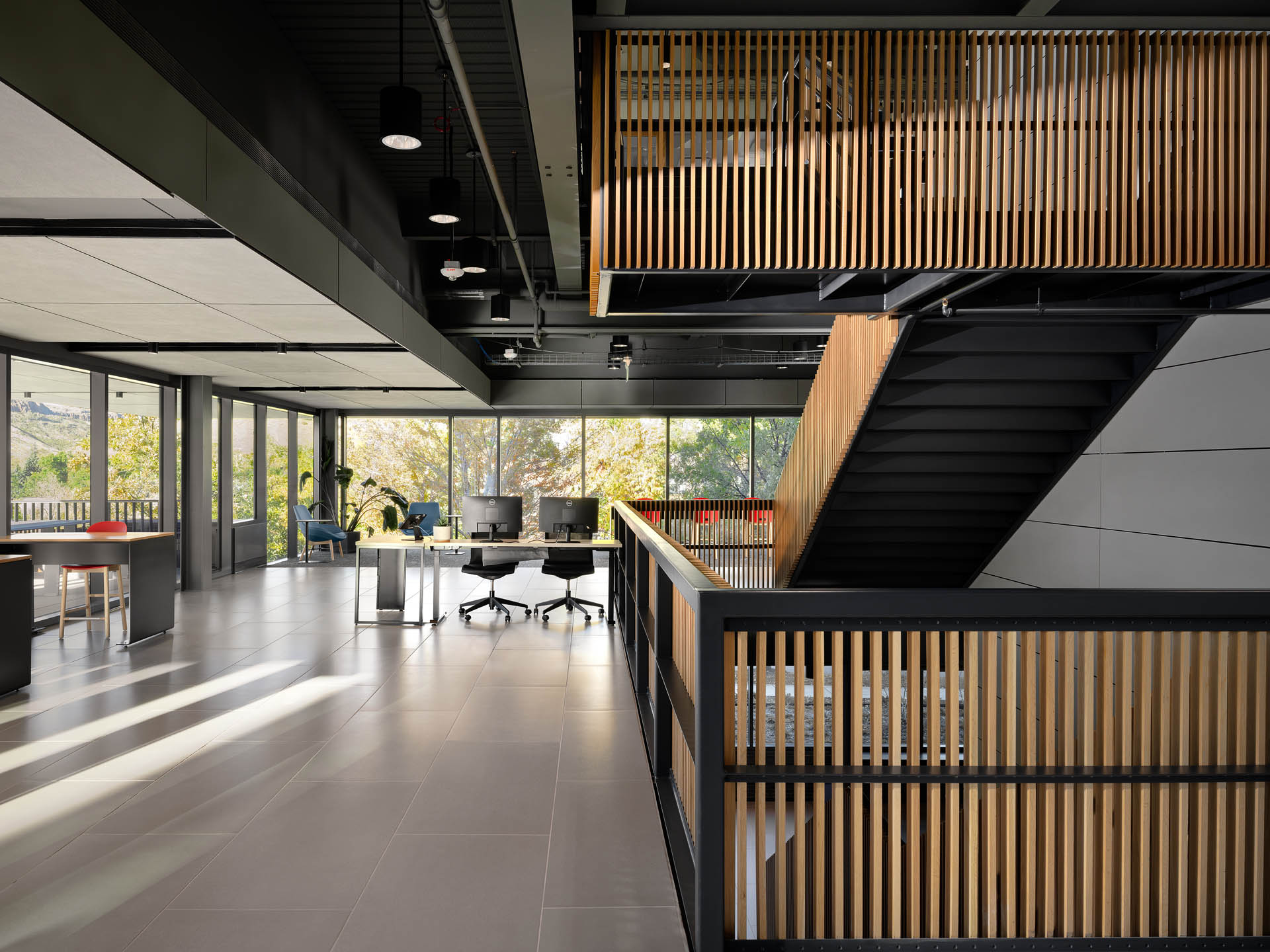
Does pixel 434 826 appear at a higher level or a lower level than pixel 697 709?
lower

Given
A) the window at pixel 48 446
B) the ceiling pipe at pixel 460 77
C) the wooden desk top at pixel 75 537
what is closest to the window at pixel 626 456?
the window at pixel 48 446

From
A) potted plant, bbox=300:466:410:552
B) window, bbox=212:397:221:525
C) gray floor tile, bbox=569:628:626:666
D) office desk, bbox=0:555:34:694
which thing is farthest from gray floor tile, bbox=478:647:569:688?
potted plant, bbox=300:466:410:552

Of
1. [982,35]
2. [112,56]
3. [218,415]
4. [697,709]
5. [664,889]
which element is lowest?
[664,889]

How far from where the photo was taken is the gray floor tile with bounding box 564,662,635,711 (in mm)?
4922

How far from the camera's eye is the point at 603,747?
4184 millimetres

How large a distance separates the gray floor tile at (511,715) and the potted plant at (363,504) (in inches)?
350

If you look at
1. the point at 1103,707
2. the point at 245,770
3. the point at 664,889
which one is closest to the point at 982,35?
the point at 1103,707

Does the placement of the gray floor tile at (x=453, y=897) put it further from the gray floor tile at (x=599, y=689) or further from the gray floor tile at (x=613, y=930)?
the gray floor tile at (x=599, y=689)

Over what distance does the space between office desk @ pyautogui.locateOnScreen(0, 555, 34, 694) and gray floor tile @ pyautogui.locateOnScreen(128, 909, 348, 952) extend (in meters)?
3.55

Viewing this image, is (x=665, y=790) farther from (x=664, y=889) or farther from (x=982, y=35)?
(x=982, y=35)

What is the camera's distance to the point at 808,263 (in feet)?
10.7

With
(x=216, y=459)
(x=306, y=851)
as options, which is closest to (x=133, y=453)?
(x=216, y=459)

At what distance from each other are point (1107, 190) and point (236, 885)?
4.70 metres

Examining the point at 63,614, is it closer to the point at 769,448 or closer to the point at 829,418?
the point at 829,418
